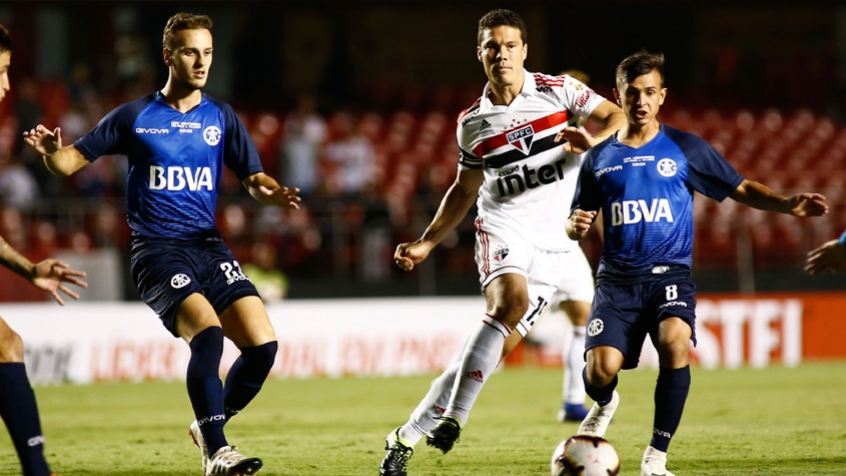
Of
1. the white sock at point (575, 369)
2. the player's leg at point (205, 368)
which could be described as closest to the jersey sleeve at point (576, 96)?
the player's leg at point (205, 368)

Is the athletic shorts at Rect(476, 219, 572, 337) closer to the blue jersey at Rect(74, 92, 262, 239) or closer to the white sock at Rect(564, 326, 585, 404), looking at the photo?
the blue jersey at Rect(74, 92, 262, 239)

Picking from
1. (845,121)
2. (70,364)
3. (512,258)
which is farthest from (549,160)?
(845,121)

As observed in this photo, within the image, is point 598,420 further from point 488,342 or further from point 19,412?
point 19,412

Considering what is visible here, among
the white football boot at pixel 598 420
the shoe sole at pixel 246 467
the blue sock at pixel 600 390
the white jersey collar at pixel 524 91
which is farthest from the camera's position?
the white jersey collar at pixel 524 91

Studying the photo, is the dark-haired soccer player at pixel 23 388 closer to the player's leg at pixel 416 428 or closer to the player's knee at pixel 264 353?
the player's knee at pixel 264 353

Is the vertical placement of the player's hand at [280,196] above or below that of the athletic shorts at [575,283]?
above

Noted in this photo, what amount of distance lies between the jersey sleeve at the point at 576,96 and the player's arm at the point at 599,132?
0.07 m

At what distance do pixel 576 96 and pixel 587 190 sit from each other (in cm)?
Result: 65

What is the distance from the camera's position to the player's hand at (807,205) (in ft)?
18.2

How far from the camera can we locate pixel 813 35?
26422 mm

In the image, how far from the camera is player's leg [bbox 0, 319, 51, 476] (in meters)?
4.57

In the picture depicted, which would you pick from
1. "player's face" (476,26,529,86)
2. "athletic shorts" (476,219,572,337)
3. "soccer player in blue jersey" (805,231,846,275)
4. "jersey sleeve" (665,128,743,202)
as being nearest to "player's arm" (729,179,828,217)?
"jersey sleeve" (665,128,743,202)

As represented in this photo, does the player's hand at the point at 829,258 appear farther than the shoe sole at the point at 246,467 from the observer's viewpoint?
Yes

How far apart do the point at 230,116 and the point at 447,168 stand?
513 inches
